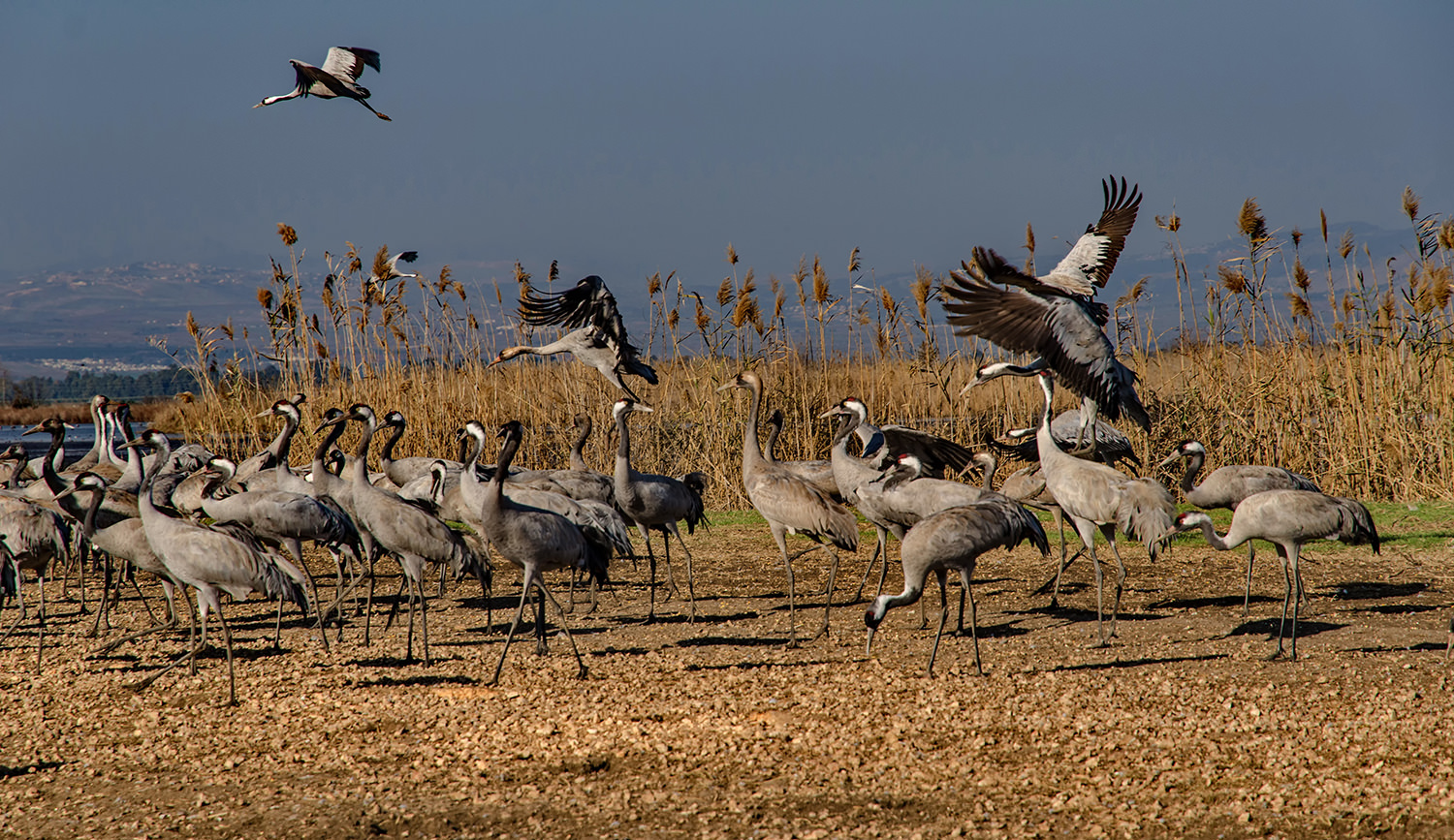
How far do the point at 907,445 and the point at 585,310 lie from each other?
133 inches

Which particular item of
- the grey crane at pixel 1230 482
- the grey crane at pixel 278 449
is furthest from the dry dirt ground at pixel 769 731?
the grey crane at pixel 278 449

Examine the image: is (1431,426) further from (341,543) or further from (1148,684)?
(341,543)

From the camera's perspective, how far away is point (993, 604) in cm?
732

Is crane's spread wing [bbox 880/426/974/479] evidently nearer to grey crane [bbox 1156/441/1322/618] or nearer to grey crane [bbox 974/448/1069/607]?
grey crane [bbox 974/448/1069/607]

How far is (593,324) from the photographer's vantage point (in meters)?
10.5

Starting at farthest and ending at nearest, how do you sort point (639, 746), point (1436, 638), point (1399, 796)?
point (1436, 638)
point (639, 746)
point (1399, 796)

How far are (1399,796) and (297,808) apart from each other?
11.7 ft

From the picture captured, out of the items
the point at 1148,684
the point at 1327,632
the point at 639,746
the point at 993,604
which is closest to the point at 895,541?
the point at 993,604

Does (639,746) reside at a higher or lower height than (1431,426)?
lower

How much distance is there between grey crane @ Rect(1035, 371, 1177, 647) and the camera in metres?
6.17

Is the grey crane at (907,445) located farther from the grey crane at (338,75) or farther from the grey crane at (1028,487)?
the grey crane at (338,75)

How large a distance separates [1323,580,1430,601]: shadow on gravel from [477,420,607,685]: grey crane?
458 centimetres

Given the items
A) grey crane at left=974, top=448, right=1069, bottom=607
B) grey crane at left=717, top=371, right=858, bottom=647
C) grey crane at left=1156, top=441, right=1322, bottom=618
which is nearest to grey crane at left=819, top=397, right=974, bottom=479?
grey crane at left=974, top=448, right=1069, bottom=607

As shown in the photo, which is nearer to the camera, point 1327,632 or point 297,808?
point 297,808
